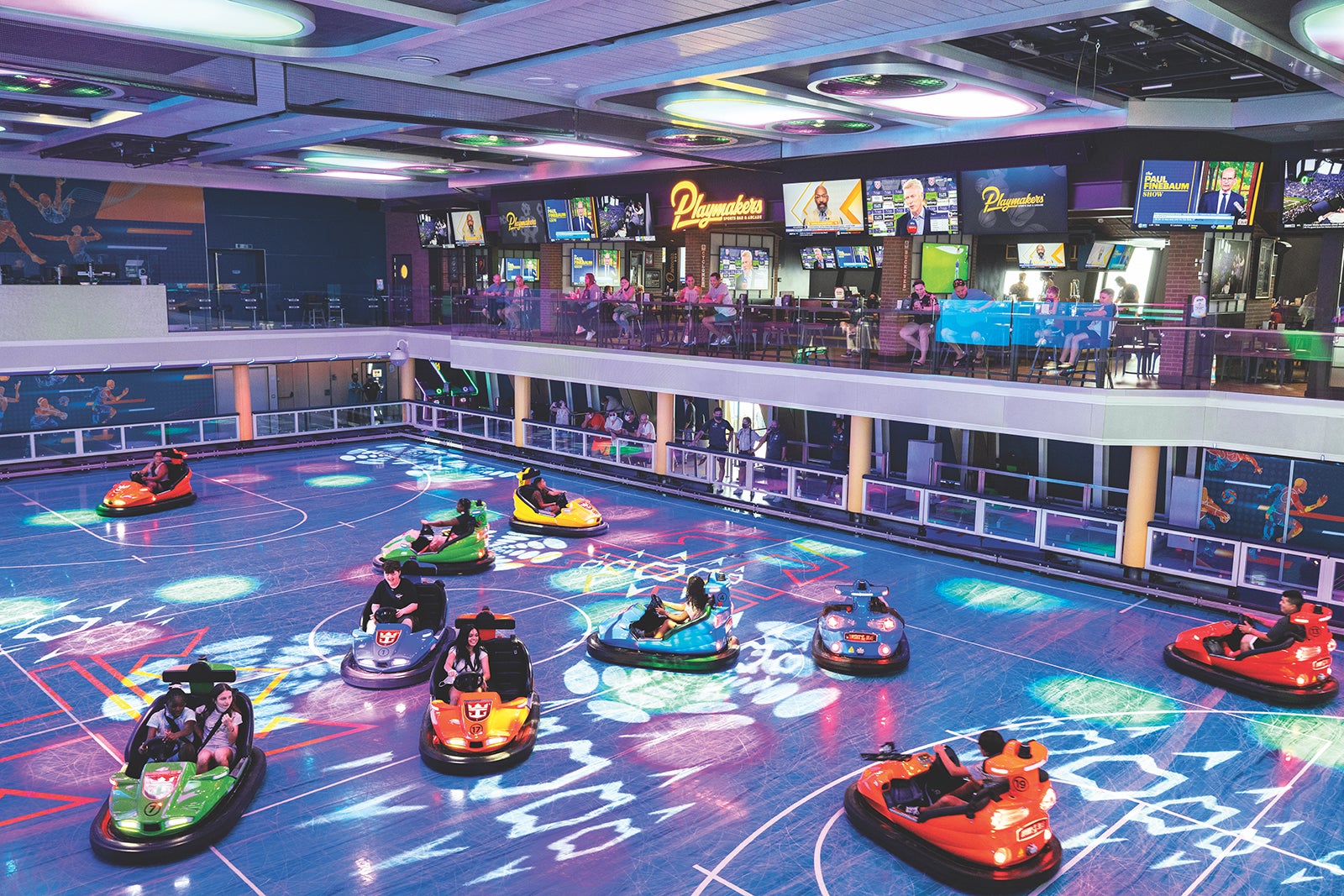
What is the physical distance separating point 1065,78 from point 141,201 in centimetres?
2942

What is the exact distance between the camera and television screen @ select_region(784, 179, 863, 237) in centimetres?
2314

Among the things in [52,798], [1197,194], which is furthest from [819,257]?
[52,798]

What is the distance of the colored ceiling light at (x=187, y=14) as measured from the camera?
11805 mm

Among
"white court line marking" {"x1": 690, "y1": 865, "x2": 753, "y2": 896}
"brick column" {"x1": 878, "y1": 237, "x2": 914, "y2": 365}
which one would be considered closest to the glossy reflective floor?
"white court line marking" {"x1": 690, "y1": 865, "x2": 753, "y2": 896}

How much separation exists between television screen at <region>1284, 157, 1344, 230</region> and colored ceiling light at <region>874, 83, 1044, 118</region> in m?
4.77

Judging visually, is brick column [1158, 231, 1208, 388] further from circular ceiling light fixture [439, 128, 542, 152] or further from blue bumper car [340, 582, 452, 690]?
circular ceiling light fixture [439, 128, 542, 152]

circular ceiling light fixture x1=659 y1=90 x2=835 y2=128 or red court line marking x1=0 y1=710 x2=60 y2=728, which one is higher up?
circular ceiling light fixture x1=659 y1=90 x2=835 y2=128

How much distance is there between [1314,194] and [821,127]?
9.16 metres

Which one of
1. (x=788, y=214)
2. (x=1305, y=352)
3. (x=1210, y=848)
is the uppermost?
(x=788, y=214)

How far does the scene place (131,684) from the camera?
1298cm

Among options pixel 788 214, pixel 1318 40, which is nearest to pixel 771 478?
pixel 788 214

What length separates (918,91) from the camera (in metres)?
16.2

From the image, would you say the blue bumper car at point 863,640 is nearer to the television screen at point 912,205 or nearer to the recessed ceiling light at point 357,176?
the television screen at point 912,205

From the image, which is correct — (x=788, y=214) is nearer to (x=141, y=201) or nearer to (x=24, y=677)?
(x=24, y=677)
